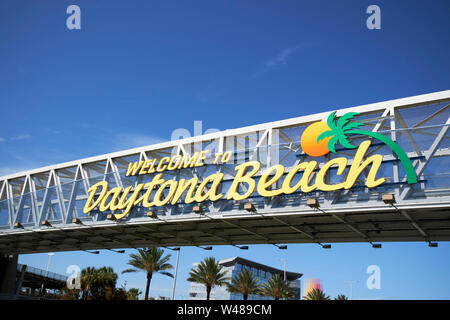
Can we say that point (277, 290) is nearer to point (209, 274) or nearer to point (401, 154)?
point (209, 274)

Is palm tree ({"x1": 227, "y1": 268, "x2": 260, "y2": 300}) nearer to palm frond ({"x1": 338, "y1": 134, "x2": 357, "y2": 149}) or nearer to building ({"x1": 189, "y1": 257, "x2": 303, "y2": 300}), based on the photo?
building ({"x1": 189, "y1": 257, "x2": 303, "y2": 300})

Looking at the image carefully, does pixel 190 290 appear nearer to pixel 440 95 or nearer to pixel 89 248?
pixel 89 248

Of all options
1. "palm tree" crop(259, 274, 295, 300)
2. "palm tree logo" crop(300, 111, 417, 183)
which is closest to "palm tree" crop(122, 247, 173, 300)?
"palm tree" crop(259, 274, 295, 300)

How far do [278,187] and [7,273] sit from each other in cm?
3059

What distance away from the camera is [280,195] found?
1912 cm

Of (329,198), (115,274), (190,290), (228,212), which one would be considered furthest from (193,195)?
(190,290)

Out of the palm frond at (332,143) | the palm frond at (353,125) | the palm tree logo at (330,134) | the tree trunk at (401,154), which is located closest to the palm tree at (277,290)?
the palm tree logo at (330,134)

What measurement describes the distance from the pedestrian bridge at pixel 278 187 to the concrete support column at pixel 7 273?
40.8 ft

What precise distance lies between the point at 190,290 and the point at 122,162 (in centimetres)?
9676

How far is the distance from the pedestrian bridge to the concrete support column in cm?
1244

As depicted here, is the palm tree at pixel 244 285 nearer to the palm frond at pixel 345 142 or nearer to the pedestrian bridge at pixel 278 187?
the pedestrian bridge at pixel 278 187

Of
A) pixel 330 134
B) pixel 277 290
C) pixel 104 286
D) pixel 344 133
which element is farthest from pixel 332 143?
pixel 277 290

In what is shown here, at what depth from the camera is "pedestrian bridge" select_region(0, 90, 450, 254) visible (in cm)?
1664

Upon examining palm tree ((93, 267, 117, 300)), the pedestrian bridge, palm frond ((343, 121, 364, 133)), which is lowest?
palm tree ((93, 267, 117, 300))
